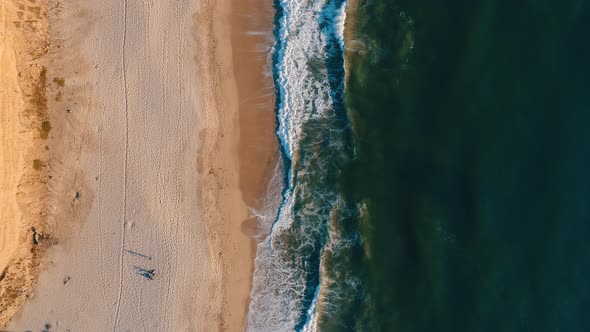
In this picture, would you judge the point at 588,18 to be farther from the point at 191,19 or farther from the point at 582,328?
the point at 191,19

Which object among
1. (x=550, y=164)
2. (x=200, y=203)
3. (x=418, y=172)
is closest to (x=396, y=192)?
(x=418, y=172)

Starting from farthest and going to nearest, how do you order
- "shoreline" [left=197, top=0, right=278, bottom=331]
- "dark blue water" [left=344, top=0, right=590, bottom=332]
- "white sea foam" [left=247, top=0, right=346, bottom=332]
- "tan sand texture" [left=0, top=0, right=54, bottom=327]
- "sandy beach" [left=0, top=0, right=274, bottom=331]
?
"dark blue water" [left=344, top=0, right=590, bottom=332], "white sea foam" [left=247, top=0, right=346, bottom=332], "shoreline" [left=197, top=0, right=278, bottom=331], "sandy beach" [left=0, top=0, right=274, bottom=331], "tan sand texture" [left=0, top=0, right=54, bottom=327]

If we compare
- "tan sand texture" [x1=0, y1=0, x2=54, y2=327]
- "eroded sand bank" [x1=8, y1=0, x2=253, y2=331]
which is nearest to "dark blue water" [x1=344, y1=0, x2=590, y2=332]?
"eroded sand bank" [x1=8, y1=0, x2=253, y2=331]

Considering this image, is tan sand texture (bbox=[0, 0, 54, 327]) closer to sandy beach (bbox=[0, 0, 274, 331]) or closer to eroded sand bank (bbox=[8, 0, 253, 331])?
sandy beach (bbox=[0, 0, 274, 331])

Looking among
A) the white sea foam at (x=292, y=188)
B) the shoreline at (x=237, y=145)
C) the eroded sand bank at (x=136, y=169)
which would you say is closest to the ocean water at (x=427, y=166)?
the white sea foam at (x=292, y=188)

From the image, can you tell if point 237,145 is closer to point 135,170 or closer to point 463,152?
point 135,170

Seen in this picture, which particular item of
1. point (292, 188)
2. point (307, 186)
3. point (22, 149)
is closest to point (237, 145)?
point (292, 188)
